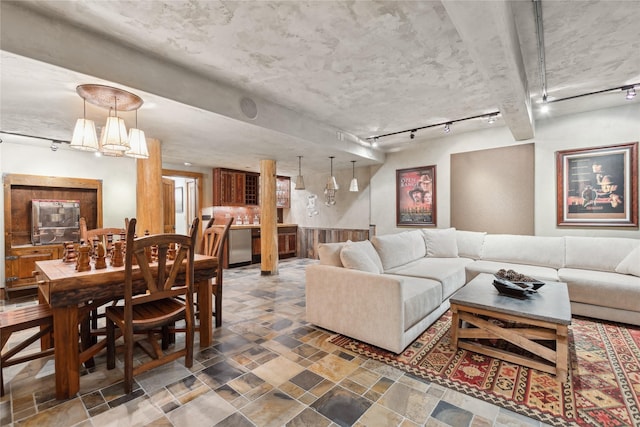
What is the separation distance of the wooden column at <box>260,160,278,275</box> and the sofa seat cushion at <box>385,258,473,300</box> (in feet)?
9.00

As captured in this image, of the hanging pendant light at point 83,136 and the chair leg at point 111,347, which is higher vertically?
the hanging pendant light at point 83,136

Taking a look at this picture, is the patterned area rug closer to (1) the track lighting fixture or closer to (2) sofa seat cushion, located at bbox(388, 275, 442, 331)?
(2) sofa seat cushion, located at bbox(388, 275, 442, 331)

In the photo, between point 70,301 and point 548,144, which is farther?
point 548,144

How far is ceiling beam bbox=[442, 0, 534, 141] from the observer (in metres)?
1.68

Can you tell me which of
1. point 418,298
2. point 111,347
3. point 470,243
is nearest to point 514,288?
point 418,298

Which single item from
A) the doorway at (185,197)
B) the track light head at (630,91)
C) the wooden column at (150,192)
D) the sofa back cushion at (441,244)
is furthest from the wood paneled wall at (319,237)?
the track light head at (630,91)

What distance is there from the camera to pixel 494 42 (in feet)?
6.59

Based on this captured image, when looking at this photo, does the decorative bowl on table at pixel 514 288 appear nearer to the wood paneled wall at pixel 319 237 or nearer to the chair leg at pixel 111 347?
the chair leg at pixel 111 347

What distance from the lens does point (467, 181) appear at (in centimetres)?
521

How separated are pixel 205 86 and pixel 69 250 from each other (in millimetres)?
2000

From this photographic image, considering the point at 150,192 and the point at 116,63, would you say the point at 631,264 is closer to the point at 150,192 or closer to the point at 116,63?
the point at 116,63

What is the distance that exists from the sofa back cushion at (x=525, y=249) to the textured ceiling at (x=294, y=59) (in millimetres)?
1634

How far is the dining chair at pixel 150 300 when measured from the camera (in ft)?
6.37

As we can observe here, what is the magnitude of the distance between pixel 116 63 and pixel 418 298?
3.33 meters
